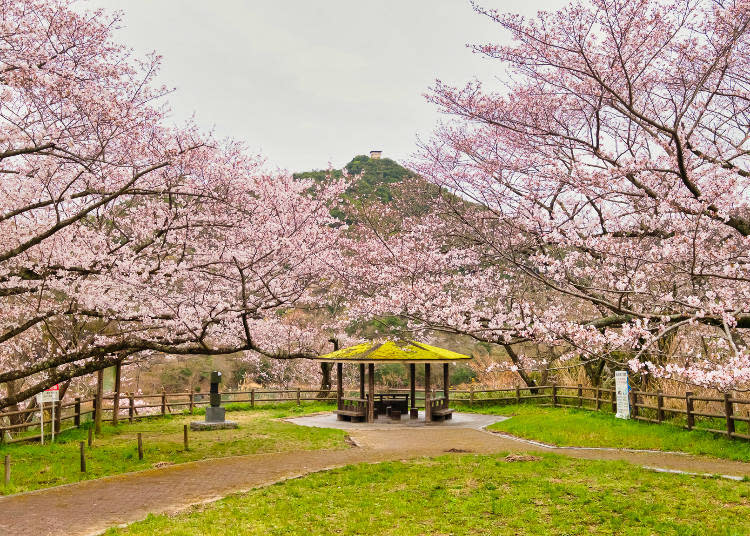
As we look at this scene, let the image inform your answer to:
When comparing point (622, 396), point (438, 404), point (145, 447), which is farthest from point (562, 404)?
point (145, 447)

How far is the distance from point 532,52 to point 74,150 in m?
7.52

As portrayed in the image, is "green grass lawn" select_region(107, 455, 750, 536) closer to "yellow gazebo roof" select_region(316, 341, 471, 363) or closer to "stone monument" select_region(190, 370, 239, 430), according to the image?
"stone monument" select_region(190, 370, 239, 430)

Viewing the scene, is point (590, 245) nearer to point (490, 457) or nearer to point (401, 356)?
point (490, 457)

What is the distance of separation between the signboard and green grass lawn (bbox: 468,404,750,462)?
30 cm

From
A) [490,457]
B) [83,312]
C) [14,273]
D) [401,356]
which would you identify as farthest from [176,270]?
[401,356]

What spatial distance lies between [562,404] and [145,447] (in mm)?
14335

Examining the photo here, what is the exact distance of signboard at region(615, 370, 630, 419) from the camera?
15711 mm

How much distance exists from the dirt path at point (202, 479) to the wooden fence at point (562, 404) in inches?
75.6

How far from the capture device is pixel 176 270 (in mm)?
12164

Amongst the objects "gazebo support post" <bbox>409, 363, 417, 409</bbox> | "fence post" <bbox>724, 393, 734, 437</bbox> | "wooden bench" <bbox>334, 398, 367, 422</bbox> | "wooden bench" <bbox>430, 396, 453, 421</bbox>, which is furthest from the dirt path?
"gazebo support post" <bbox>409, 363, 417, 409</bbox>

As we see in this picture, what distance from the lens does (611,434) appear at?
46.4ft

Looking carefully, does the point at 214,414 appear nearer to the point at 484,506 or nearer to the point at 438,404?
the point at 438,404

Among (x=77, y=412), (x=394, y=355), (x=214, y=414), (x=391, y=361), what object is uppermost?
(x=394, y=355)

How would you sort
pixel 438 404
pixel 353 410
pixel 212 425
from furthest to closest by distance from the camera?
pixel 438 404 → pixel 353 410 → pixel 212 425
